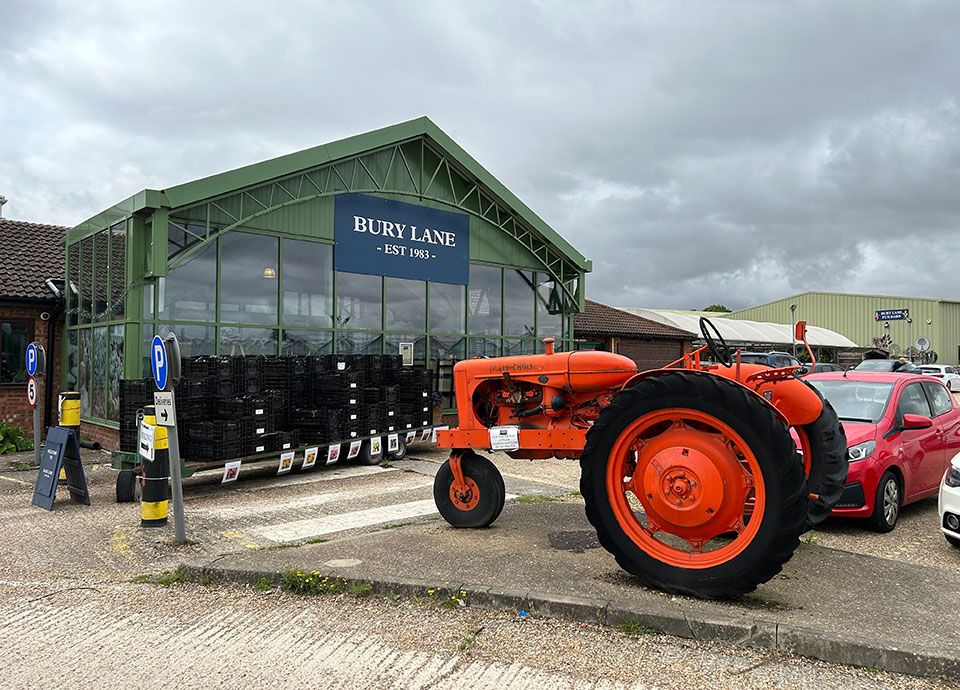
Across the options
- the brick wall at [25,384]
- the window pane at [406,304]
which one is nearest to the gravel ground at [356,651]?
the window pane at [406,304]

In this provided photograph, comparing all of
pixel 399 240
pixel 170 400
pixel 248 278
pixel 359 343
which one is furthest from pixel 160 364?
pixel 399 240

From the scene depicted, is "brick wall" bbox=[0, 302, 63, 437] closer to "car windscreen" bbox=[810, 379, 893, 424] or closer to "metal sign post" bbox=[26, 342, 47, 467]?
"metal sign post" bbox=[26, 342, 47, 467]

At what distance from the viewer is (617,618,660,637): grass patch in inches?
169

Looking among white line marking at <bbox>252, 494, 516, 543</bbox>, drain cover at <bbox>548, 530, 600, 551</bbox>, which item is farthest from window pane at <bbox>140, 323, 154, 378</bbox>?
drain cover at <bbox>548, 530, 600, 551</bbox>

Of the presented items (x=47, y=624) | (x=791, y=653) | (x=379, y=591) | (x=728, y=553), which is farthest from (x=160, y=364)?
(x=791, y=653)

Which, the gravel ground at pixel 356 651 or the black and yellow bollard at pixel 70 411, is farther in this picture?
the black and yellow bollard at pixel 70 411

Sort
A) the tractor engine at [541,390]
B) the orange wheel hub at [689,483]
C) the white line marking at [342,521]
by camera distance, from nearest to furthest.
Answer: the orange wheel hub at [689,483] → the tractor engine at [541,390] → the white line marking at [342,521]

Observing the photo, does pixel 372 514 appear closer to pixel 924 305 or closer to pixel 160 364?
pixel 160 364

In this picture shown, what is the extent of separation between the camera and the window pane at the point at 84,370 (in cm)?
1338

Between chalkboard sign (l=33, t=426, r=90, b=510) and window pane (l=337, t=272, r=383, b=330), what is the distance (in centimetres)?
602

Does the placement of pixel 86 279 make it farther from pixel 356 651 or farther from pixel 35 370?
pixel 356 651

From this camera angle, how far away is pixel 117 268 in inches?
485

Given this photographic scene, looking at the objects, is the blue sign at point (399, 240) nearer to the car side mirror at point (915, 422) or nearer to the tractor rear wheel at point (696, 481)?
the car side mirror at point (915, 422)

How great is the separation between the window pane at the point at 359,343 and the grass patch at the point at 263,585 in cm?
867
